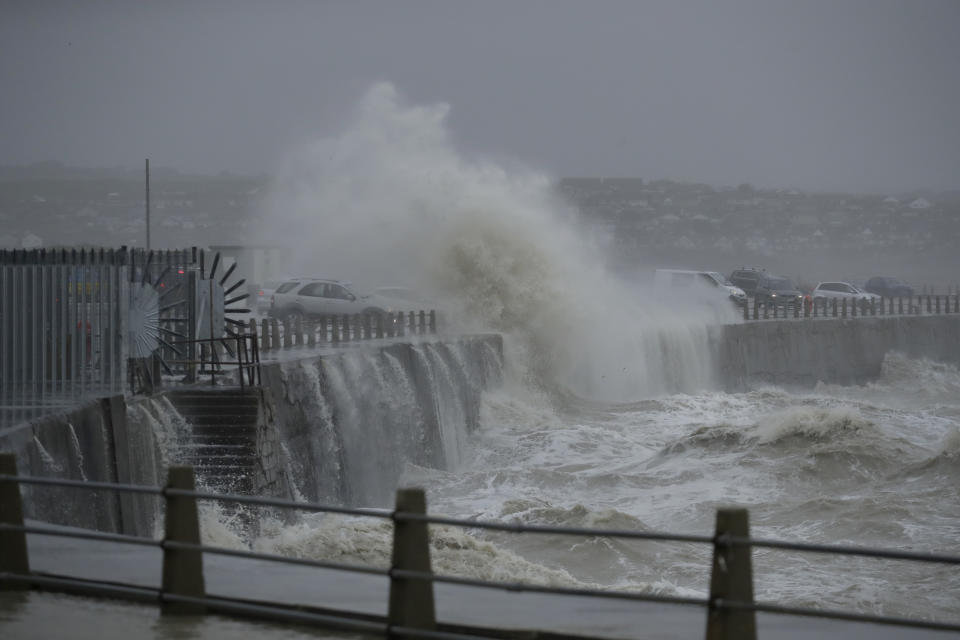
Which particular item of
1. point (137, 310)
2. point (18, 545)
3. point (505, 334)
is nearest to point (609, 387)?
point (505, 334)

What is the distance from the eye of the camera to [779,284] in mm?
58844

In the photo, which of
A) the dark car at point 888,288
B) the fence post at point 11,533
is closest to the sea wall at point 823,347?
the dark car at point 888,288

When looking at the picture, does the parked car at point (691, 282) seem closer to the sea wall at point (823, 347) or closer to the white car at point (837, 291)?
the sea wall at point (823, 347)

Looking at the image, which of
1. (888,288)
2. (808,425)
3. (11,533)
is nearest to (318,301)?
(808,425)

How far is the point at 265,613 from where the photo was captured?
19.7ft

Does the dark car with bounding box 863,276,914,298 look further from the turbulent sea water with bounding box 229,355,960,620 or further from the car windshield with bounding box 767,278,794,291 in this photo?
the turbulent sea water with bounding box 229,355,960,620

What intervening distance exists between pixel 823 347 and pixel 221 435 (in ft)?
118

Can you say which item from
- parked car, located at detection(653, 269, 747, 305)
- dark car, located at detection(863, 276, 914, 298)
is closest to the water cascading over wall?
parked car, located at detection(653, 269, 747, 305)

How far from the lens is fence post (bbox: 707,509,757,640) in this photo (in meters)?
4.93

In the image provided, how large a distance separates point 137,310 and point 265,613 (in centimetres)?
955

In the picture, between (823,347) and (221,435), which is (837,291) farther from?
(221,435)

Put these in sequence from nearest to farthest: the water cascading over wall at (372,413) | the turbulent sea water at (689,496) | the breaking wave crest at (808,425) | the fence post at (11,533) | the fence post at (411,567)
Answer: the fence post at (411,567) → the fence post at (11,533) → the turbulent sea water at (689,496) → the water cascading over wall at (372,413) → the breaking wave crest at (808,425)

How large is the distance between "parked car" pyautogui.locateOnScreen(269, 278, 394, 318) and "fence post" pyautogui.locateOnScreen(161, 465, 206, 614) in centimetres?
2942

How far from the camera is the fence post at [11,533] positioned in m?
6.69
